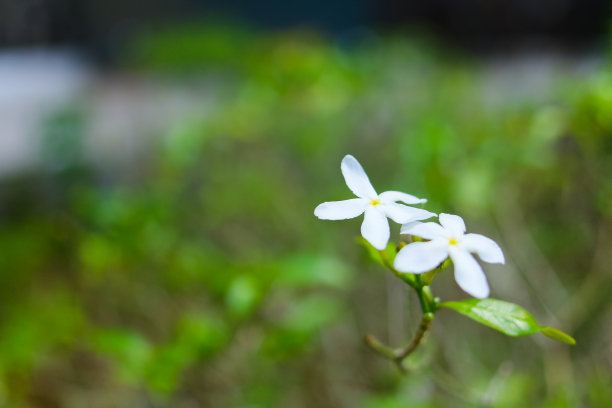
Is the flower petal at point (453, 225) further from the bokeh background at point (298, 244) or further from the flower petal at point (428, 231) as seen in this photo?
the bokeh background at point (298, 244)

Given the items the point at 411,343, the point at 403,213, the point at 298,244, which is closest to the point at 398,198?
the point at 403,213

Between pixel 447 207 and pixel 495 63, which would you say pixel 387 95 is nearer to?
pixel 447 207

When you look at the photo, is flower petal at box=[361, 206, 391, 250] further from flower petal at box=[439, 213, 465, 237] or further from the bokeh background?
the bokeh background

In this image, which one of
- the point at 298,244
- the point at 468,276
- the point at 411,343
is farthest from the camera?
the point at 298,244

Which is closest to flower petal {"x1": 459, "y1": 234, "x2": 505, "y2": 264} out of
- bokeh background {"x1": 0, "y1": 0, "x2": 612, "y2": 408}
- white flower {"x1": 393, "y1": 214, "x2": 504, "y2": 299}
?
white flower {"x1": 393, "y1": 214, "x2": 504, "y2": 299}

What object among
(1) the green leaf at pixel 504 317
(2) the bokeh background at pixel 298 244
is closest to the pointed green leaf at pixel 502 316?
(1) the green leaf at pixel 504 317

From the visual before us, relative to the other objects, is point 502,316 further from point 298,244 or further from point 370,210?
point 298,244

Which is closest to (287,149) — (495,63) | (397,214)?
(397,214)
